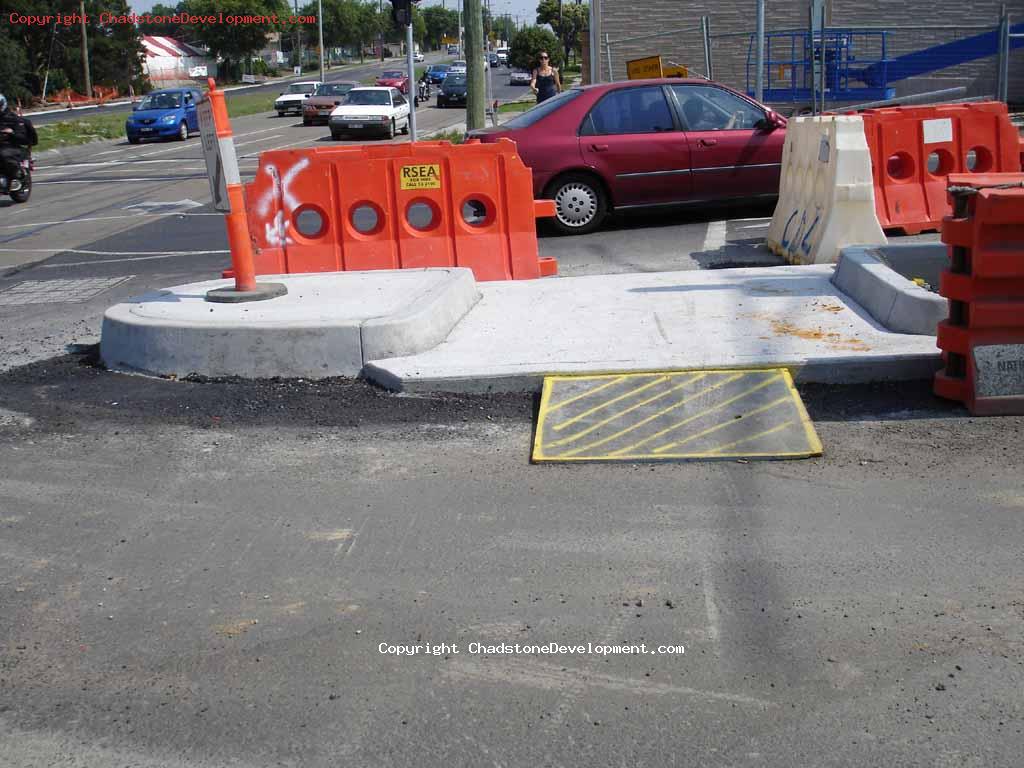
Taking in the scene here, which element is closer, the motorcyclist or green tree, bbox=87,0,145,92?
the motorcyclist

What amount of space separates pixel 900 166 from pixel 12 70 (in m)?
62.5

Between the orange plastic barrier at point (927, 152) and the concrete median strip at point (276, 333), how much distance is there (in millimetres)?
5087

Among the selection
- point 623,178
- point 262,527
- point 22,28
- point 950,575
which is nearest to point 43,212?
point 623,178

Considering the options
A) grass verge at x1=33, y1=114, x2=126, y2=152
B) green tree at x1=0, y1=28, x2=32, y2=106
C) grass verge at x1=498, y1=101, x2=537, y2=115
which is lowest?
grass verge at x1=33, y1=114, x2=126, y2=152

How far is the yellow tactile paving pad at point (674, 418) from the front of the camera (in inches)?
221

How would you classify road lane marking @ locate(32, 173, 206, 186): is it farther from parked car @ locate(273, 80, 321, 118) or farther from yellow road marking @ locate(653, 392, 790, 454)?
parked car @ locate(273, 80, 321, 118)

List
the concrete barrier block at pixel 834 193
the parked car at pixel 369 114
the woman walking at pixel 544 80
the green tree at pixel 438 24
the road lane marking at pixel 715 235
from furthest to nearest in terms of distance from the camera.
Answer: the green tree at pixel 438 24, the parked car at pixel 369 114, the woman walking at pixel 544 80, the road lane marking at pixel 715 235, the concrete barrier block at pixel 834 193

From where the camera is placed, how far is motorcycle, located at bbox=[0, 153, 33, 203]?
1989 cm

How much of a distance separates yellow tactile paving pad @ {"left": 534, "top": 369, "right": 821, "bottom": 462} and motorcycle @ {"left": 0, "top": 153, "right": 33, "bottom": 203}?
1639 cm

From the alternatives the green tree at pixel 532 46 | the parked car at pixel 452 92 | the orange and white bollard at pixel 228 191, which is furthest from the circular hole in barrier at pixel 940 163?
the green tree at pixel 532 46

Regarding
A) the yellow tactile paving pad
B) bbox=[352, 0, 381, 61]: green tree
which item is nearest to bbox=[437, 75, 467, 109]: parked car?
the yellow tactile paving pad

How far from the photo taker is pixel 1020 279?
5980mm

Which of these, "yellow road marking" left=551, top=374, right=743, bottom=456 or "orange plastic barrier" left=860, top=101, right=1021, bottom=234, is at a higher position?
"orange plastic barrier" left=860, top=101, right=1021, bottom=234

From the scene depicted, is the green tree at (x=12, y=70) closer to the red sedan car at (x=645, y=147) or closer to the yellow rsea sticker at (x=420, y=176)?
the red sedan car at (x=645, y=147)
